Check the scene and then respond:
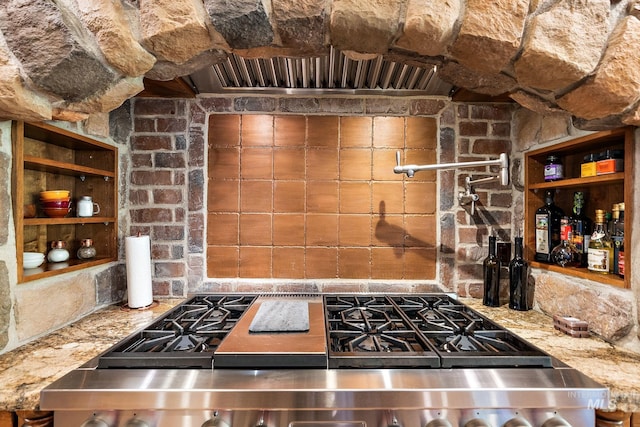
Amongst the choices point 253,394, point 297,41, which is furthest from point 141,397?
point 297,41

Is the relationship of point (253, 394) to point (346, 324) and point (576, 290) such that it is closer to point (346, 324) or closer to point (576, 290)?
point (346, 324)

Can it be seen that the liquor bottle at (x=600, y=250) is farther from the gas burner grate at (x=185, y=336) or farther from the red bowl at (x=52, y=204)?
the red bowl at (x=52, y=204)

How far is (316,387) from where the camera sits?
841 mm

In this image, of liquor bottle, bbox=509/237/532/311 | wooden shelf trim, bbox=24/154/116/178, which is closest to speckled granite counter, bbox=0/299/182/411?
wooden shelf trim, bbox=24/154/116/178

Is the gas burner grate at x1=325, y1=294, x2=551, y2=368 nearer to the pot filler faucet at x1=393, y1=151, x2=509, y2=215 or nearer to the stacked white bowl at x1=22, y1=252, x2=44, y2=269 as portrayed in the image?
the pot filler faucet at x1=393, y1=151, x2=509, y2=215

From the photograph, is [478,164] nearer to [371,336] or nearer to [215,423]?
[371,336]

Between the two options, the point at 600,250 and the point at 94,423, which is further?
the point at 600,250

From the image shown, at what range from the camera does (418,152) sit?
5.54ft

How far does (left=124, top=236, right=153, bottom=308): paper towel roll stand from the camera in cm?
145

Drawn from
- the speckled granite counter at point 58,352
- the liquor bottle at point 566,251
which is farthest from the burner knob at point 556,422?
the speckled granite counter at point 58,352

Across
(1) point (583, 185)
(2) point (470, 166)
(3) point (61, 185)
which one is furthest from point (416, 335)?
(3) point (61, 185)

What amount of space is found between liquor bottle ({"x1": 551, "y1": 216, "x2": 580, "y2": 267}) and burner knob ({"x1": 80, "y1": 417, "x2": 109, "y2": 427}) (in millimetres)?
1834

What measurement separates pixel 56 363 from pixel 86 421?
27cm

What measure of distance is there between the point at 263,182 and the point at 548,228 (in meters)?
1.48
